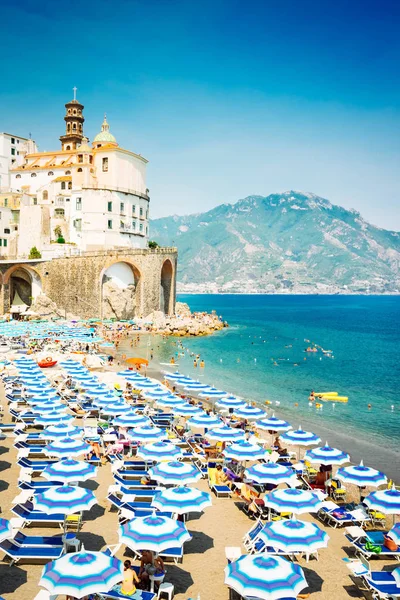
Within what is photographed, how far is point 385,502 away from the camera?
12.7 metres

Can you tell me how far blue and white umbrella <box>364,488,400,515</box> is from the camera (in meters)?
12.5

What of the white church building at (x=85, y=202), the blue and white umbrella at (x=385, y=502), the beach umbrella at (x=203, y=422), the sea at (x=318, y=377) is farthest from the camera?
the white church building at (x=85, y=202)

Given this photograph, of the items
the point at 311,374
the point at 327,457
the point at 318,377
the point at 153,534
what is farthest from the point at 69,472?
the point at 311,374

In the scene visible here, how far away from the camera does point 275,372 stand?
46406mm

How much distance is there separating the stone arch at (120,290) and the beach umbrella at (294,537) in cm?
5924

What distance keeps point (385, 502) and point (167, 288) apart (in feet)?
218

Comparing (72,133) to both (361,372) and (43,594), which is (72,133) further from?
(43,594)

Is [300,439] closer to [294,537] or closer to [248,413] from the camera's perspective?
[248,413]

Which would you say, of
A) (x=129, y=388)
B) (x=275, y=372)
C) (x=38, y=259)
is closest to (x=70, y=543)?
(x=129, y=388)

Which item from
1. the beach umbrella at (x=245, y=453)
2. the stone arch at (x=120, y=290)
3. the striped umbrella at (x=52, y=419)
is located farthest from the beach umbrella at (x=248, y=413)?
the stone arch at (x=120, y=290)

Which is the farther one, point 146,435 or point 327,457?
point 146,435

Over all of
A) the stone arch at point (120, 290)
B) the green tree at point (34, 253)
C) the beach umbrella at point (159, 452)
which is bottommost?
the beach umbrella at point (159, 452)

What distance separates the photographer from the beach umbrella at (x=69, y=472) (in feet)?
44.0

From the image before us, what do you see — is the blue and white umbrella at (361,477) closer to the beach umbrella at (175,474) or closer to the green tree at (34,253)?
the beach umbrella at (175,474)
